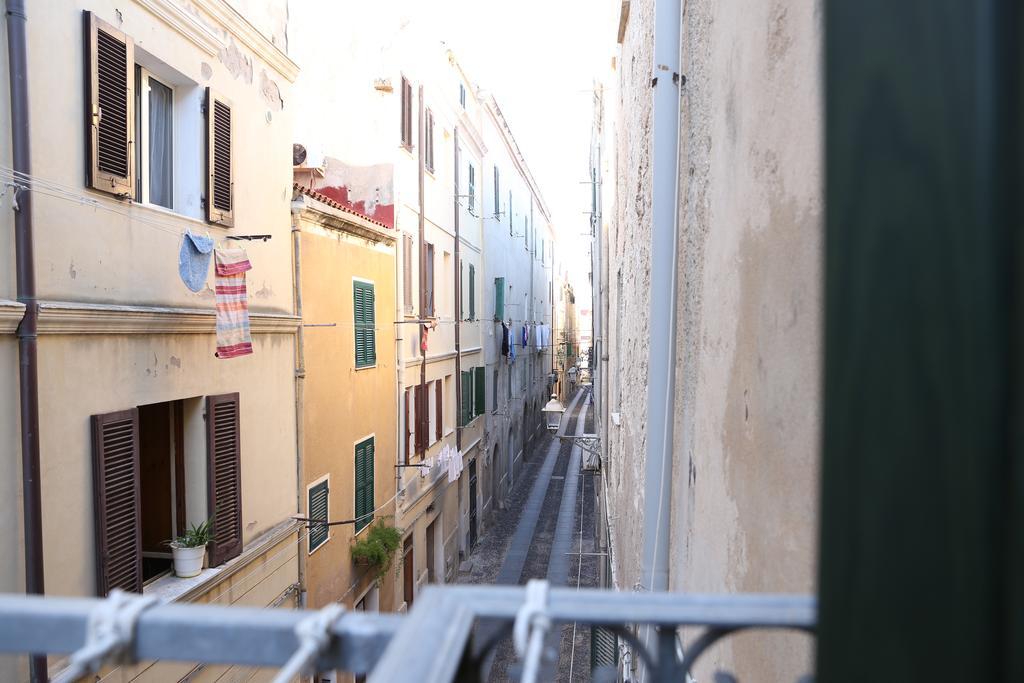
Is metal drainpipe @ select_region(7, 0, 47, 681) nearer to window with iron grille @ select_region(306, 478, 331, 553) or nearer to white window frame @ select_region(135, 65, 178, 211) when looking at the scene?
white window frame @ select_region(135, 65, 178, 211)

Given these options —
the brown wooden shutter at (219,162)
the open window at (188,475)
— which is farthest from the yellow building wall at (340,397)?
the brown wooden shutter at (219,162)

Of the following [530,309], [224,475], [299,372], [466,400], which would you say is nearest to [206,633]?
[224,475]

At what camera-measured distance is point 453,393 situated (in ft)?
62.6

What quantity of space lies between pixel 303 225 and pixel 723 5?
316 inches

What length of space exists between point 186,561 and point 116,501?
1.26m

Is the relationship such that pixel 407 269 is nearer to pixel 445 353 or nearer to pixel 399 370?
pixel 399 370

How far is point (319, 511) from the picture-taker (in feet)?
34.5

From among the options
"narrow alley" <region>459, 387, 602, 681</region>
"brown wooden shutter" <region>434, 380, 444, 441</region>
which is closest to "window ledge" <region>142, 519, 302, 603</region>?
"narrow alley" <region>459, 387, 602, 681</region>

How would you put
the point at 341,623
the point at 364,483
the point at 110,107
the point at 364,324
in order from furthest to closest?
1. the point at 364,324
2. the point at 364,483
3. the point at 110,107
4. the point at 341,623

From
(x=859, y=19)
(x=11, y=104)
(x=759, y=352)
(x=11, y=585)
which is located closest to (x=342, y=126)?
(x=11, y=104)

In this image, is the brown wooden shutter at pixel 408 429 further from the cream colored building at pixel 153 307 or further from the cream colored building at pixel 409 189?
the cream colored building at pixel 153 307

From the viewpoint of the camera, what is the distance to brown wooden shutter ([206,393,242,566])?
7.70 metres

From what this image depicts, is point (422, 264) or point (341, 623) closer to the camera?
point (341, 623)

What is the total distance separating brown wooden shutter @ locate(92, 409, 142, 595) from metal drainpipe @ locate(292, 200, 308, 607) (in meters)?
3.32
